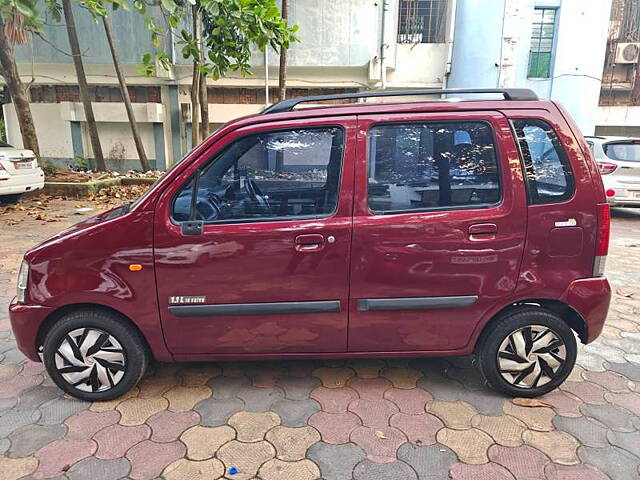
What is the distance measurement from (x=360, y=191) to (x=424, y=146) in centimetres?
46

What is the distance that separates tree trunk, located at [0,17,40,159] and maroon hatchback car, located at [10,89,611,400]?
930 cm

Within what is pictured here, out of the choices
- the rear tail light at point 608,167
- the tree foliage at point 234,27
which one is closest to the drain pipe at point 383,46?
the tree foliage at point 234,27

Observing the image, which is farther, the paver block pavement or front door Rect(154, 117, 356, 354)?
front door Rect(154, 117, 356, 354)

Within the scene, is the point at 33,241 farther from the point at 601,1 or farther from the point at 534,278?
the point at 601,1

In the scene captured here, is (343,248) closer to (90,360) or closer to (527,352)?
(527,352)

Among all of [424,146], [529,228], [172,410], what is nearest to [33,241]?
[172,410]

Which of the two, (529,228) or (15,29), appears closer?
(529,228)

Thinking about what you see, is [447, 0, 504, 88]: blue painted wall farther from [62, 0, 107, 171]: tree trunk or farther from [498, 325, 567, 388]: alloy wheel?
[498, 325, 567, 388]: alloy wheel

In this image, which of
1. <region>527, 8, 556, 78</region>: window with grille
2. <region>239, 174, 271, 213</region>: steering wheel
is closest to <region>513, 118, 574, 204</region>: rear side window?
<region>239, 174, 271, 213</region>: steering wheel

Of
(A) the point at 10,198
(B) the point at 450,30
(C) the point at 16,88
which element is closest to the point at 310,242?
(A) the point at 10,198

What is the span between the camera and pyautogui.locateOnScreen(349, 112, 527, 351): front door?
7.64ft

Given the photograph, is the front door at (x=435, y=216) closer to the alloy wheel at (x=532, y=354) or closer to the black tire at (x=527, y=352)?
the black tire at (x=527, y=352)

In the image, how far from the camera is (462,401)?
254 cm

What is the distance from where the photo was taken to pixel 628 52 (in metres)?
13.7
